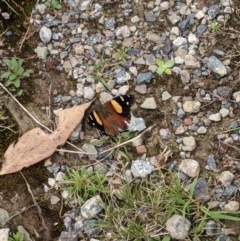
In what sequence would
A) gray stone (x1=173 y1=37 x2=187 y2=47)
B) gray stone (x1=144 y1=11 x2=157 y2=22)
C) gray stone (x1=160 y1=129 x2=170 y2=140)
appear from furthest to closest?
gray stone (x1=144 y1=11 x2=157 y2=22)
gray stone (x1=173 y1=37 x2=187 y2=47)
gray stone (x1=160 y1=129 x2=170 y2=140)

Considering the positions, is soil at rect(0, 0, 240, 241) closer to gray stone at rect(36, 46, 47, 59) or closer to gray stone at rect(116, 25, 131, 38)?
gray stone at rect(36, 46, 47, 59)

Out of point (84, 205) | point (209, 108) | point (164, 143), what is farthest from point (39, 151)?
point (209, 108)

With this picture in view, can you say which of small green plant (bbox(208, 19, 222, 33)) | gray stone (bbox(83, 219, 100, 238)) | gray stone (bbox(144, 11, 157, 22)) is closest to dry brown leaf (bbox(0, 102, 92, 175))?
gray stone (bbox(83, 219, 100, 238))

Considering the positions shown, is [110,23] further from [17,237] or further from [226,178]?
[17,237]

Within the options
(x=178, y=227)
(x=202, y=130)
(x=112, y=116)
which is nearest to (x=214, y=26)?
(x=202, y=130)

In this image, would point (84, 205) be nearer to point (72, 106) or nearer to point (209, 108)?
point (72, 106)
